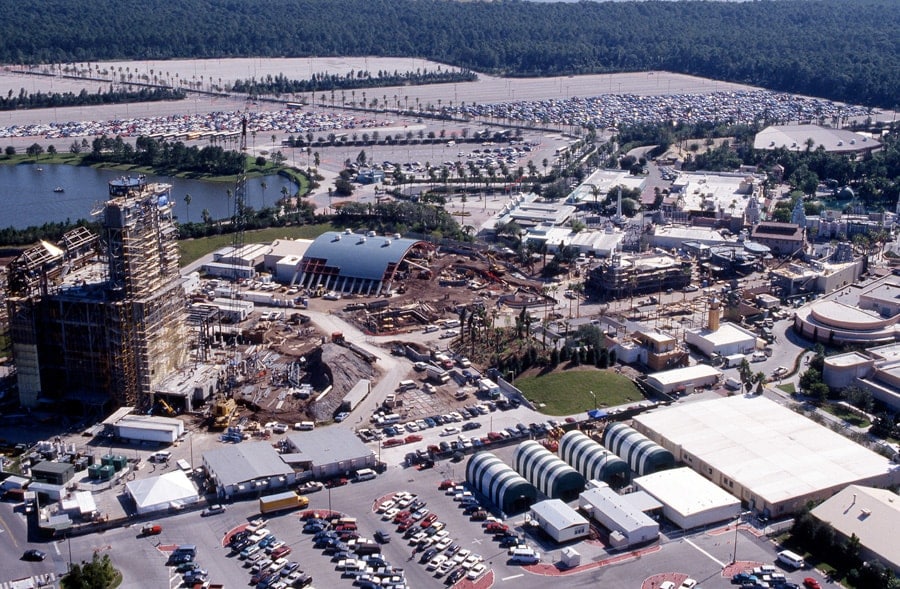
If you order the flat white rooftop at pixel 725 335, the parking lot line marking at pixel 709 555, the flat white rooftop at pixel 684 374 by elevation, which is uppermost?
the flat white rooftop at pixel 725 335

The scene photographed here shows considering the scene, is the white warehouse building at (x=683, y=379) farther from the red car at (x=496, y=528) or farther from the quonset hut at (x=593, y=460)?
the red car at (x=496, y=528)

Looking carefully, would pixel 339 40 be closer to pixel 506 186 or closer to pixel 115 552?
A: pixel 506 186

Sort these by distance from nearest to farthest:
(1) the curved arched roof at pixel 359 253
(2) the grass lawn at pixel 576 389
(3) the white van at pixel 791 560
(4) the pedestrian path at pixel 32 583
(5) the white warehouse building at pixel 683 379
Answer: (4) the pedestrian path at pixel 32 583, (3) the white van at pixel 791 560, (2) the grass lawn at pixel 576 389, (5) the white warehouse building at pixel 683 379, (1) the curved arched roof at pixel 359 253

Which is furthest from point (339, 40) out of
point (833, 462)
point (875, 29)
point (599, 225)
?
point (833, 462)

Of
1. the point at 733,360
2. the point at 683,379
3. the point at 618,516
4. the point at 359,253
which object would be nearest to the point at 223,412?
the point at 618,516

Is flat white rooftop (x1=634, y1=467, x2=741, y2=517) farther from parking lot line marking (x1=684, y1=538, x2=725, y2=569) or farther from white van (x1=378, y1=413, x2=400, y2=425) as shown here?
white van (x1=378, y1=413, x2=400, y2=425)

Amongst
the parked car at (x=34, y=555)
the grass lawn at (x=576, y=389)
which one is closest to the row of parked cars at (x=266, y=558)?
the parked car at (x=34, y=555)

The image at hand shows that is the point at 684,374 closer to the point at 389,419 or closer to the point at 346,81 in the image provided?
the point at 389,419
